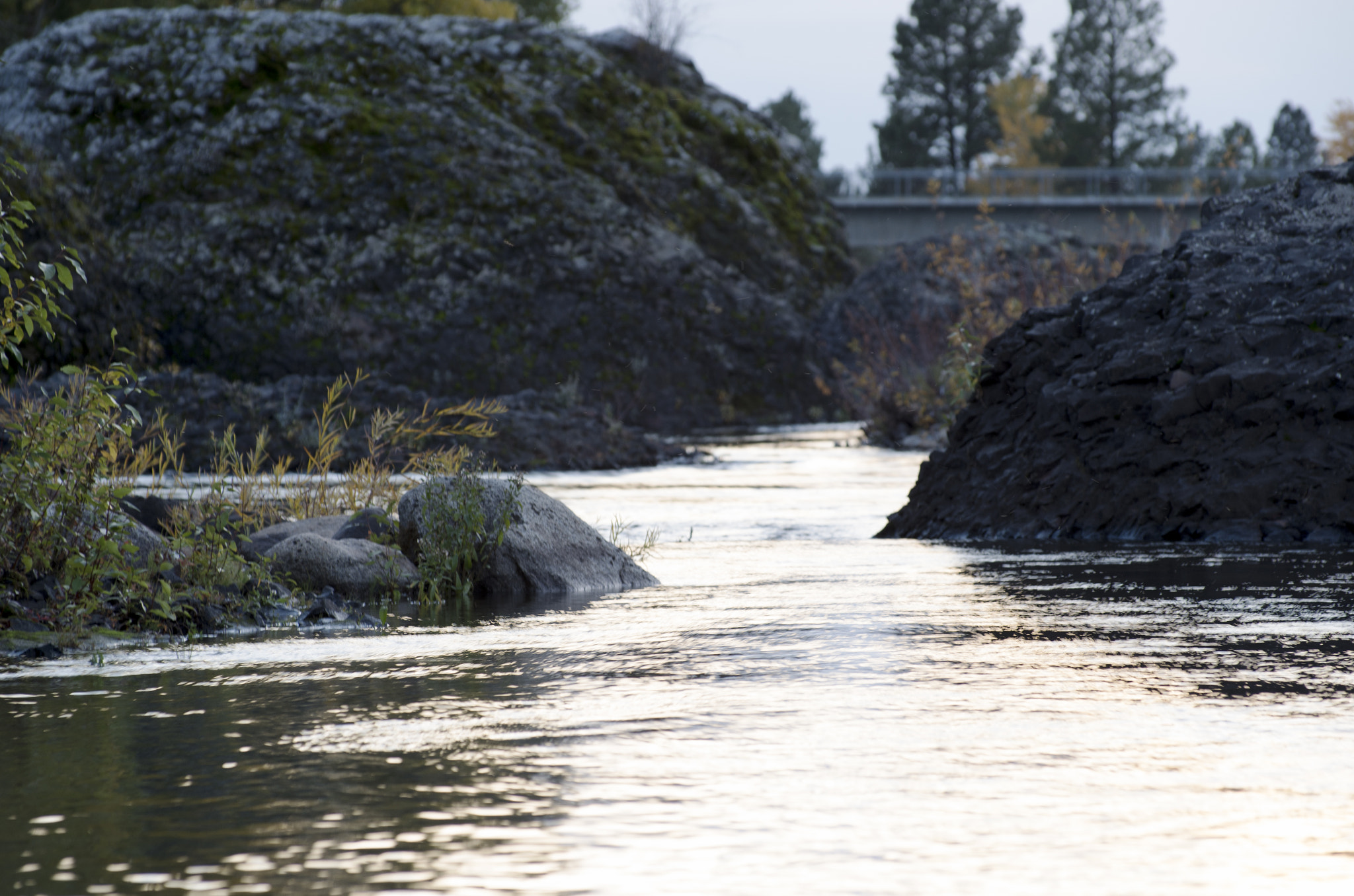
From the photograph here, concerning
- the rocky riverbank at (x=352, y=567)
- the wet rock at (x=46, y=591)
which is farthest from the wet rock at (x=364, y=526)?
the wet rock at (x=46, y=591)

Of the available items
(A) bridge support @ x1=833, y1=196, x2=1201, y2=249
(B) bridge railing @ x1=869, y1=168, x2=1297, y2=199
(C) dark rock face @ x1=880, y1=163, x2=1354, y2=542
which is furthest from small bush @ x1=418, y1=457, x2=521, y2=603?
(B) bridge railing @ x1=869, y1=168, x2=1297, y2=199

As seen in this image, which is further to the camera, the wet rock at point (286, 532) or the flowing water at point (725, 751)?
the wet rock at point (286, 532)

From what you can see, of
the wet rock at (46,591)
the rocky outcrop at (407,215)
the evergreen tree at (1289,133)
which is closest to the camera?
the wet rock at (46,591)

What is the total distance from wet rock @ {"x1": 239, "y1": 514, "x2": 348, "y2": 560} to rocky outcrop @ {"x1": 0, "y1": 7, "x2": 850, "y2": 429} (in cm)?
1679

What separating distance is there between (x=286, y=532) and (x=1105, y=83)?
6979 centimetres

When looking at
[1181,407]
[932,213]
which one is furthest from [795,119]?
[1181,407]

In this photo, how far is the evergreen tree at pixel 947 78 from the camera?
2781 inches

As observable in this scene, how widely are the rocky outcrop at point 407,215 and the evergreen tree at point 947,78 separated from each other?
138ft

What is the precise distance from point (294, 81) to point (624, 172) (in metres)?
7.02

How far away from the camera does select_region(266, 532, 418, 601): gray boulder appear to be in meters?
7.31

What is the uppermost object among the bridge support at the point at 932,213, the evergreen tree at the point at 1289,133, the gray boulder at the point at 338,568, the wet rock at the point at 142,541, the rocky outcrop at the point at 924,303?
the evergreen tree at the point at 1289,133

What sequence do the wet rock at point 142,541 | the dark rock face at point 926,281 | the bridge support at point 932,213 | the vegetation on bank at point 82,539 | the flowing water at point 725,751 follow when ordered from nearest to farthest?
the flowing water at point 725,751 → the vegetation on bank at point 82,539 → the wet rock at point 142,541 → the dark rock face at point 926,281 → the bridge support at point 932,213

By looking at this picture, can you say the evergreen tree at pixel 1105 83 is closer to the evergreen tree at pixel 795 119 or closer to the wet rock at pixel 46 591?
the evergreen tree at pixel 795 119

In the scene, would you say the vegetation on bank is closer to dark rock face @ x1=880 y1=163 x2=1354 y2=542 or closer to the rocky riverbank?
the rocky riverbank
